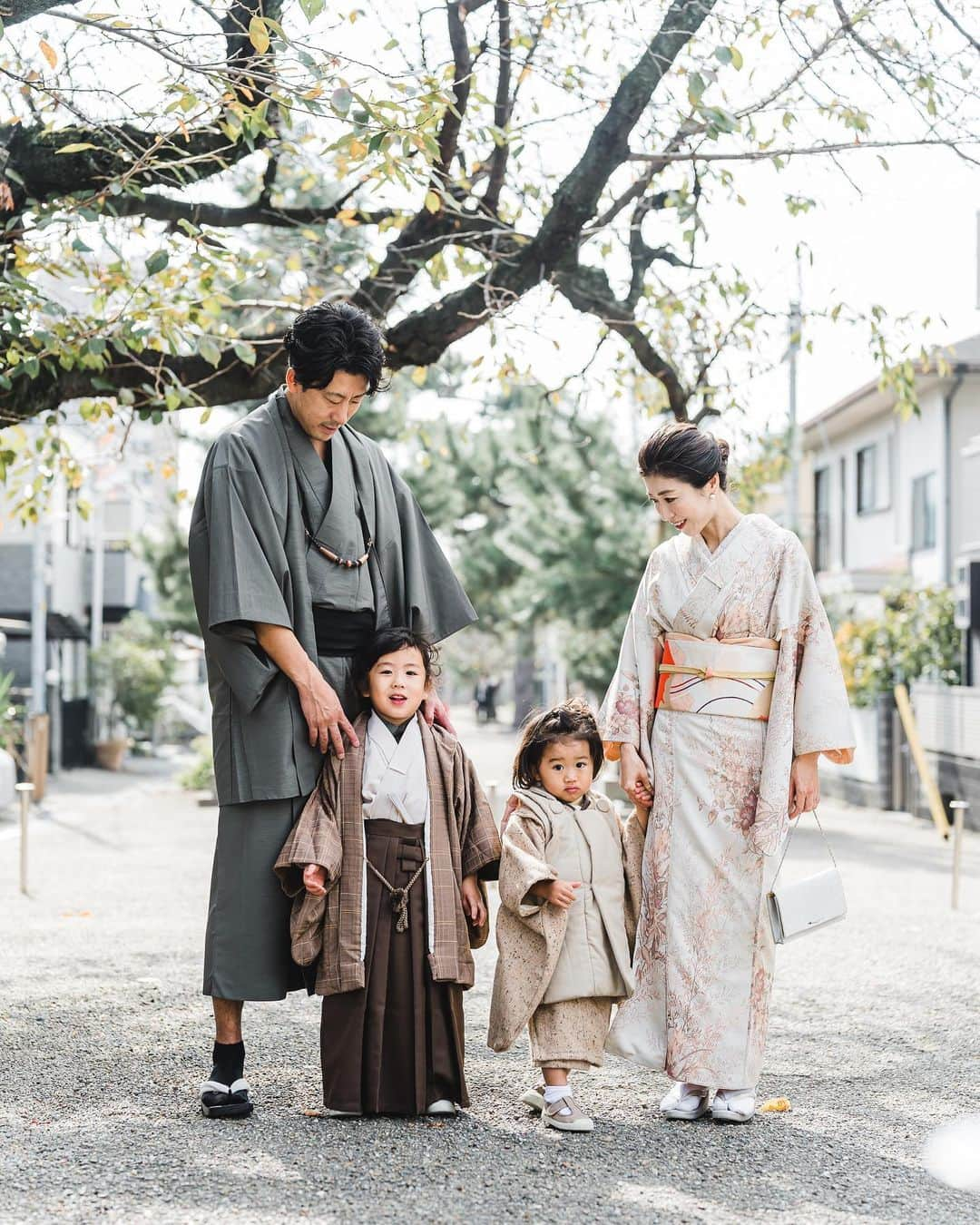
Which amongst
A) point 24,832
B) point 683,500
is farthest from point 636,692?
point 24,832

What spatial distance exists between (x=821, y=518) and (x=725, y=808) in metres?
21.3

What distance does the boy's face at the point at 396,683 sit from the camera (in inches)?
146

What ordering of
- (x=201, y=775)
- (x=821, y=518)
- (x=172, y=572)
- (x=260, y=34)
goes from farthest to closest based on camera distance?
(x=821, y=518) → (x=172, y=572) → (x=201, y=775) → (x=260, y=34)

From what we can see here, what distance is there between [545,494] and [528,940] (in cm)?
1551

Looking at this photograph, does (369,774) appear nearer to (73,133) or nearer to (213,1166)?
(213,1166)

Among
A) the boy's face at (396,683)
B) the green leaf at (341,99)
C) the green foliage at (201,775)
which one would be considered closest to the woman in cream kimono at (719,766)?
the boy's face at (396,683)

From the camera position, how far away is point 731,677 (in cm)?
385

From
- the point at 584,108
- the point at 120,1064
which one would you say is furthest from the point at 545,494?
the point at 120,1064

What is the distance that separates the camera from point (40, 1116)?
3643mm

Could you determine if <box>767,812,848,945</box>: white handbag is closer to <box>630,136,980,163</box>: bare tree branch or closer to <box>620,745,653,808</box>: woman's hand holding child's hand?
<box>620,745,653,808</box>: woman's hand holding child's hand

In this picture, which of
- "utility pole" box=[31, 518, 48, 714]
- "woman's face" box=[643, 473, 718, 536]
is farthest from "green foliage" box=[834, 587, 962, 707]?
"woman's face" box=[643, 473, 718, 536]

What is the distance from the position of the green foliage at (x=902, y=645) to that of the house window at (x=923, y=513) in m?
3.22

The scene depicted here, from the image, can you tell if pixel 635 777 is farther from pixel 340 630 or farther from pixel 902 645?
pixel 902 645

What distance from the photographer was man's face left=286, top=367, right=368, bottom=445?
145 inches
